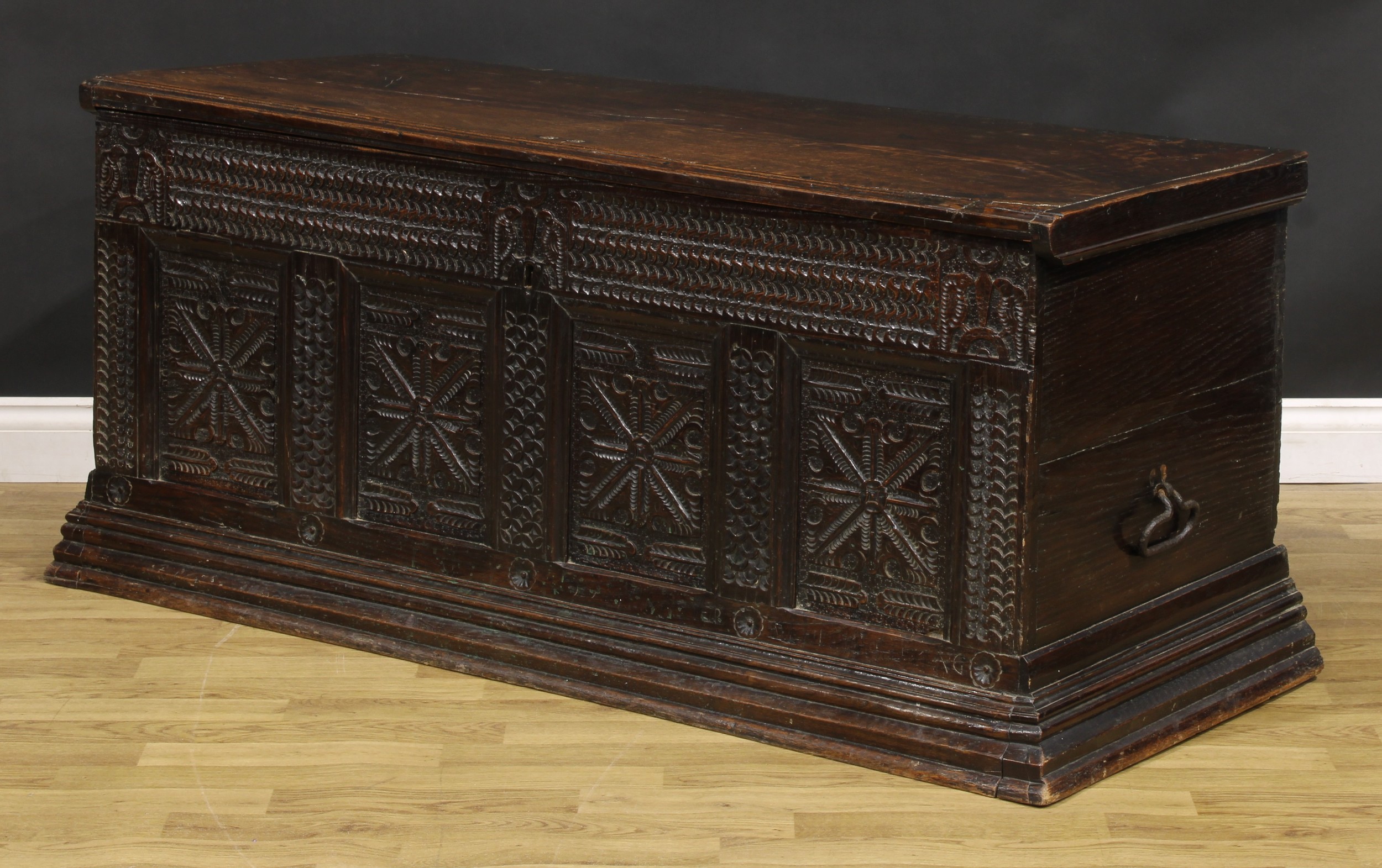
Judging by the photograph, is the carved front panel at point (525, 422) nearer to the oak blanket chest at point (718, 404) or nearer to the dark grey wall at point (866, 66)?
the oak blanket chest at point (718, 404)

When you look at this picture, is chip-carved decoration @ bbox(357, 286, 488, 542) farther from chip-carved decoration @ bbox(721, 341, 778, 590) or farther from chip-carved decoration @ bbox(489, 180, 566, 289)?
chip-carved decoration @ bbox(721, 341, 778, 590)

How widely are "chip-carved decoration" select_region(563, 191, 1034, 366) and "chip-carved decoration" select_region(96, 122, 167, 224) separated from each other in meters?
0.72

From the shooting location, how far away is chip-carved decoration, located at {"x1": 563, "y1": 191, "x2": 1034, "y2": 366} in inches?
111

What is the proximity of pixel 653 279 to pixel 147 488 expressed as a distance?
1.00 metres

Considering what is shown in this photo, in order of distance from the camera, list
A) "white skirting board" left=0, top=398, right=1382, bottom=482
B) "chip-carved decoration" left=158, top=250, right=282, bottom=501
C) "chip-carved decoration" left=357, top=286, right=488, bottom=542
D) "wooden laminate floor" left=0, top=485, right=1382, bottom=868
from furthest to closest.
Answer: "white skirting board" left=0, top=398, right=1382, bottom=482 < "chip-carved decoration" left=158, top=250, right=282, bottom=501 < "chip-carved decoration" left=357, top=286, right=488, bottom=542 < "wooden laminate floor" left=0, top=485, right=1382, bottom=868

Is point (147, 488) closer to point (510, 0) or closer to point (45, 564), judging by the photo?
point (45, 564)

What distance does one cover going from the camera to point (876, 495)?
2973mm

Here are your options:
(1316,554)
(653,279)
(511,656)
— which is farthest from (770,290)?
(1316,554)

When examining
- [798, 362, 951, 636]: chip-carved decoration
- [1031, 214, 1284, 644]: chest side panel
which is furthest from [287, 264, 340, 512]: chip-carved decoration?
[1031, 214, 1284, 644]: chest side panel

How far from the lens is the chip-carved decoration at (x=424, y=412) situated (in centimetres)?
328

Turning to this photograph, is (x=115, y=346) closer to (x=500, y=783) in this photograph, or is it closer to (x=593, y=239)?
(x=593, y=239)

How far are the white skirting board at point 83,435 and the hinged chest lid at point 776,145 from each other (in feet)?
2.93

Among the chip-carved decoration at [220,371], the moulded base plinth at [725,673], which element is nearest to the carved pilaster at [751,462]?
the moulded base plinth at [725,673]

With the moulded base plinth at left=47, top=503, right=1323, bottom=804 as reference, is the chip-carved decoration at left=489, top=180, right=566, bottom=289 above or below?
above
